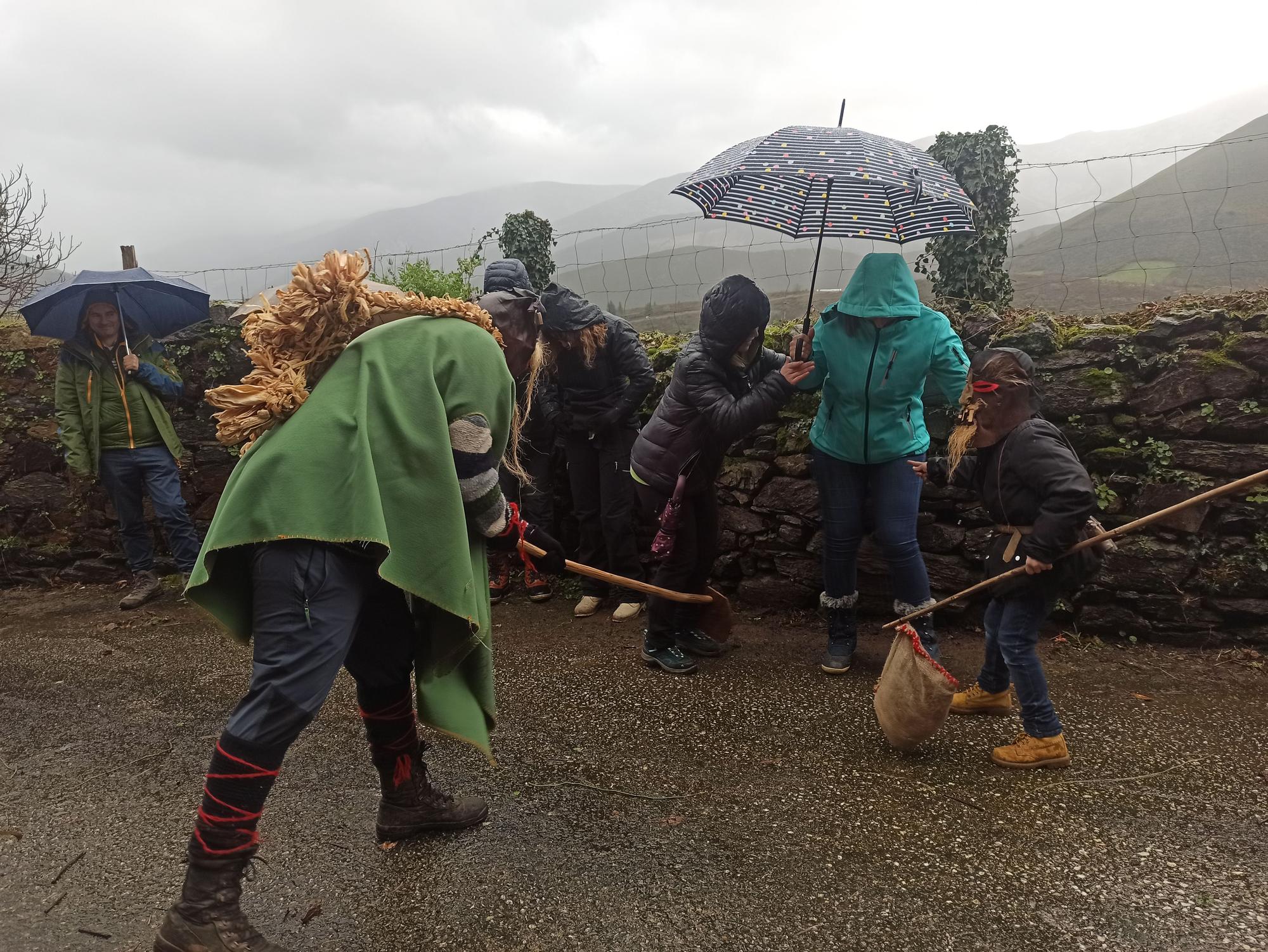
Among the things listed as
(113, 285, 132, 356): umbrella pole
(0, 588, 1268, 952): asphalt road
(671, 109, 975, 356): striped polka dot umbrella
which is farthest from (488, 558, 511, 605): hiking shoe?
(113, 285, 132, 356): umbrella pole

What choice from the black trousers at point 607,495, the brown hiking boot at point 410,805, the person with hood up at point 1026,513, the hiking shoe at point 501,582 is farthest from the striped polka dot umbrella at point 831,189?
the hiking shoe at point 501,582

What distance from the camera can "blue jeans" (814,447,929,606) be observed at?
3.60 meters

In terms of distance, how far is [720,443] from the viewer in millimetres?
3756

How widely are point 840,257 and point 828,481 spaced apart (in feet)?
8.21

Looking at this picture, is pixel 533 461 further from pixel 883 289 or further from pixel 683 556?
pixel 883 289

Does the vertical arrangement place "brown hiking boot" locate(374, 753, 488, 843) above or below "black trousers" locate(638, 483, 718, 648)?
below

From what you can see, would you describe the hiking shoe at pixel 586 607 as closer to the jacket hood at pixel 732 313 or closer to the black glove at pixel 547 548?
the jacket hood at pixel 732 313

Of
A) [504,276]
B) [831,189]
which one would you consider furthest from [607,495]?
[831,189]

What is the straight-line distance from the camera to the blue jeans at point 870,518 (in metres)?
3.60

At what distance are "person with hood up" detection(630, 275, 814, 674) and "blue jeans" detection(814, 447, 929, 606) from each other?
1.55ft

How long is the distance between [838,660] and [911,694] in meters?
0.98

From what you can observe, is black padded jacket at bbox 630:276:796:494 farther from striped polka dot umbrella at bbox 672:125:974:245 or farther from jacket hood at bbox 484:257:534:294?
jacket hood at bbox 484:257:534:294

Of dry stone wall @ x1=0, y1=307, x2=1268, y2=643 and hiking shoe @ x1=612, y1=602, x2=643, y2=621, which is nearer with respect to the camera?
dry stone wall @ x1=0, y1=307, x2=1268, y2=643

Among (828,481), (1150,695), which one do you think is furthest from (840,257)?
(1150,695)
